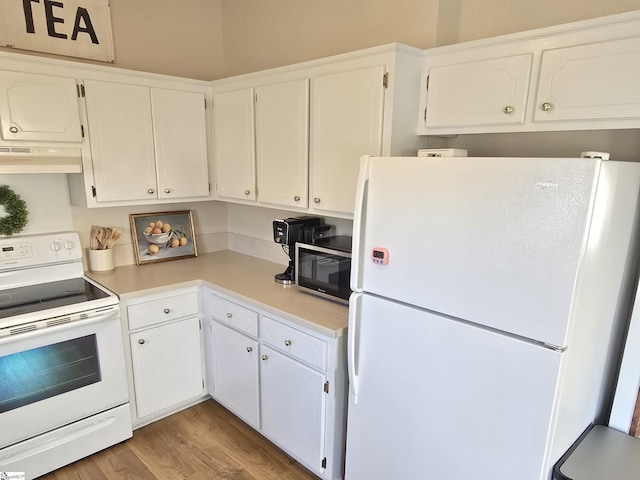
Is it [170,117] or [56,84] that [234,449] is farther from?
[56,84]

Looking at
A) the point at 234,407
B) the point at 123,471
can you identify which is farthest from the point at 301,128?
the point at 123,471

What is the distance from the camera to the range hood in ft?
6.81

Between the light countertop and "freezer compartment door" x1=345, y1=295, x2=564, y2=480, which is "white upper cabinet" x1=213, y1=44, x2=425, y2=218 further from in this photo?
"freezer compartment door" x1=345, y1=295, x2=564, y2=480

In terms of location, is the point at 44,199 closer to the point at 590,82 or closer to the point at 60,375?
the point at 60,375

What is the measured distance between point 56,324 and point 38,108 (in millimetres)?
1171

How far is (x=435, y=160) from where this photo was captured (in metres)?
1.36

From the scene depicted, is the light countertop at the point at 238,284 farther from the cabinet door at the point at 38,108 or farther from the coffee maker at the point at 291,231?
the cabinet door at the point at 38,108

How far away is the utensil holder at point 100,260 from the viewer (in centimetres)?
267

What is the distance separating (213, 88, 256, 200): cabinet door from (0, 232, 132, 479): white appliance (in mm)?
1028

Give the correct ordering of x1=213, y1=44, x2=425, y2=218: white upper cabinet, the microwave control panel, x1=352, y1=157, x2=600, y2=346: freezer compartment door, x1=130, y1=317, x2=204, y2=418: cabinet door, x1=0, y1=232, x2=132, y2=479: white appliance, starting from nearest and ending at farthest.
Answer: x1=352, y1=157, x2=600, y2=346: freezer compartment door, the microwave control panel, x1=213, y1=44, x2=425, y2=218: white upper cabinet, x1=0, y1=232, x2=132, y2=479: white appliance, x1=130, y1=317, x2=204, y2=418: cabinet door

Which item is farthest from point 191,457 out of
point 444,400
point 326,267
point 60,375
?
point 444,400

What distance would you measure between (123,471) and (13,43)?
8.21ft

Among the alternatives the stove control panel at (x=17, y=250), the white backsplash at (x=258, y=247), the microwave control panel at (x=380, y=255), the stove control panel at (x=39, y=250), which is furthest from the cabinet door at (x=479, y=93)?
the stove control panel at (x=17, y=250)

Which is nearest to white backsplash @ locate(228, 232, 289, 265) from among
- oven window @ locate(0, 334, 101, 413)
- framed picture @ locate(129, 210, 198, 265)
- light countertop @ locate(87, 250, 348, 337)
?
light countertop @ locate(87, 250, 348, 337)
